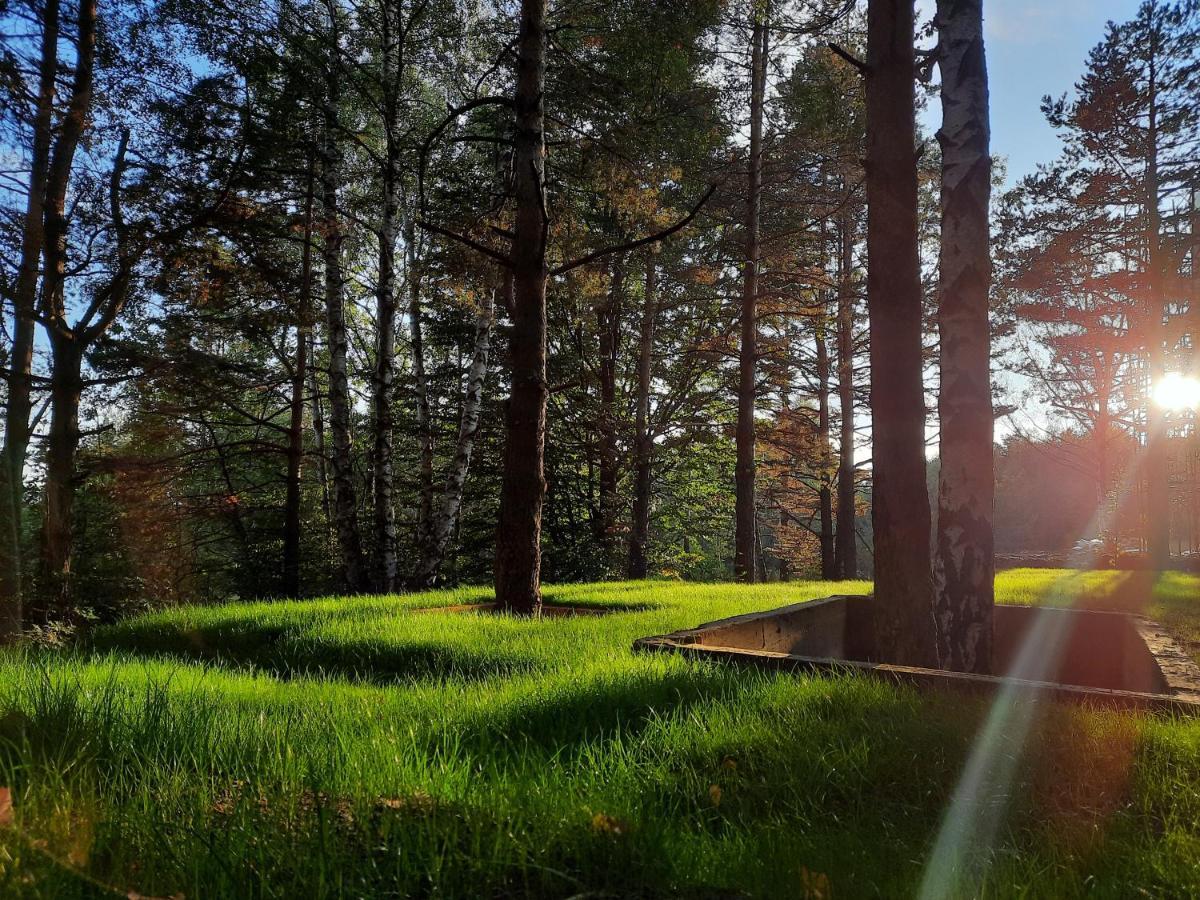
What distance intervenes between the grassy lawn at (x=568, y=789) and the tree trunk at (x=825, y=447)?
14.6 m

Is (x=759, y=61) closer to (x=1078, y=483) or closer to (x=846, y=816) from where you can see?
(x=846, y=816)

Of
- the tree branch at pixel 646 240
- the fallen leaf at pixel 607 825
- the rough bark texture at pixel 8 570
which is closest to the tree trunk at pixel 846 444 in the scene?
the tree branch at pixel 646 240

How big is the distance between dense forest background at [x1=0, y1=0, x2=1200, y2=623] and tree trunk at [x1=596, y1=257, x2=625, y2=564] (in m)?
0.11

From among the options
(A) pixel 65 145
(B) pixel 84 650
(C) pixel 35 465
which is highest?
(A) pixel 65 145

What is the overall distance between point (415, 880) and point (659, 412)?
57.4 ft

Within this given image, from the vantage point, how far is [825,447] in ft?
59.4

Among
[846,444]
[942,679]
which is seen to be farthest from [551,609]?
[846,444]

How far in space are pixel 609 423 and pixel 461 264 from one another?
17.8ft

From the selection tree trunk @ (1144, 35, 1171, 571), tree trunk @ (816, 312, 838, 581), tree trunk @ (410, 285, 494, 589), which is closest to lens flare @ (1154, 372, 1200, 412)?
tree trunk @ (1144, 35, 1171, 571)

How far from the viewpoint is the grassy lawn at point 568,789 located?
166cm

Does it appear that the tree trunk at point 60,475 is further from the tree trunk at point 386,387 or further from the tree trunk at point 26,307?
the tree trunk at point 386,387

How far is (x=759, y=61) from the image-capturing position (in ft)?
48.0

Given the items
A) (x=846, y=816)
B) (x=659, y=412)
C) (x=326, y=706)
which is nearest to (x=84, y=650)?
(x=326, y=706)

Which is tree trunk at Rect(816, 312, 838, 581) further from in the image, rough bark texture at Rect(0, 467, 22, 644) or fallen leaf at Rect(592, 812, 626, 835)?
fallen leaf at Rect(592, 812, 626, 835)
